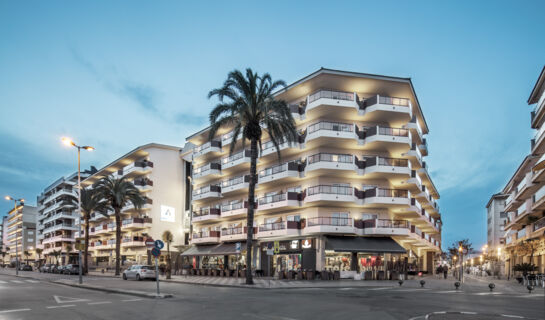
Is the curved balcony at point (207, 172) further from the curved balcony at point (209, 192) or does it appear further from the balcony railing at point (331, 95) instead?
the balcony railing at point (331, 95)

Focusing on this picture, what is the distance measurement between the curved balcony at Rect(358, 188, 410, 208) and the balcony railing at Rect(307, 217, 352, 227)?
2.57m

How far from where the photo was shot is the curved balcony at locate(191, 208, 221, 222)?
56.4 meters

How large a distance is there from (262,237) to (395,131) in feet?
58.4

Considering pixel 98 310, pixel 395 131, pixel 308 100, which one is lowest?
pixel 98 310

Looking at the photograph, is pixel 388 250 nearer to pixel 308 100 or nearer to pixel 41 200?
pixel 308 100

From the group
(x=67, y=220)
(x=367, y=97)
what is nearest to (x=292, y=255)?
(x=367, y=97)

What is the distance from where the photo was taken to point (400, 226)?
44.0m

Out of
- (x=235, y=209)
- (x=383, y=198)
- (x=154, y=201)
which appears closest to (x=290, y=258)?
(x=235, y=209)

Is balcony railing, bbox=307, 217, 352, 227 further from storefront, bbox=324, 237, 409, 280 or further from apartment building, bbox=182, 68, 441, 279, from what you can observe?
storefront, bbox=324, 237, 409, 280

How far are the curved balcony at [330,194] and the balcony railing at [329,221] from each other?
1707 mm

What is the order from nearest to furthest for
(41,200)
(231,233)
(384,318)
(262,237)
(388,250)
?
(384,318), (388,250), (262,237), (231,233), (41,200)

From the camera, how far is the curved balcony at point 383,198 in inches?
1682

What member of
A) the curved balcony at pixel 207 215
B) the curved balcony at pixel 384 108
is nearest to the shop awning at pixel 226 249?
the curved balcony at pixel 207 215

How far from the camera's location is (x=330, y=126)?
43688mm
